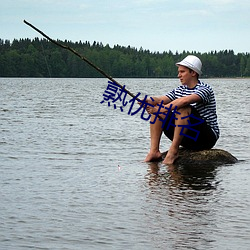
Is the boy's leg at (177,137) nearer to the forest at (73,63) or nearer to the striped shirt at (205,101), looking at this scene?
the striped shirt at (205,101)

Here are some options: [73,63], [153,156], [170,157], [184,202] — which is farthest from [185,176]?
[73,63]

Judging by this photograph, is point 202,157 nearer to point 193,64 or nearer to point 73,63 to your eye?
point 193,64

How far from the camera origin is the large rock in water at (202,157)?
912 centimetres

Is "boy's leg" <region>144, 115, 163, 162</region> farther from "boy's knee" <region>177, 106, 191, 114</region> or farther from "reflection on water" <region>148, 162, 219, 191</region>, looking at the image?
"boy's knee" <region>177, 106, 191, 114</region>

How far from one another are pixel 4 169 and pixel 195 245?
13.3 ft

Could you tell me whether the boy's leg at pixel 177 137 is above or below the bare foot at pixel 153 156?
above

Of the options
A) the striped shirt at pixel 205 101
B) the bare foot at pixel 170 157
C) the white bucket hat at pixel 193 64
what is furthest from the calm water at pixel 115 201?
the white bucket hat at pixel 193 64

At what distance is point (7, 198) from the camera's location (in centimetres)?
655

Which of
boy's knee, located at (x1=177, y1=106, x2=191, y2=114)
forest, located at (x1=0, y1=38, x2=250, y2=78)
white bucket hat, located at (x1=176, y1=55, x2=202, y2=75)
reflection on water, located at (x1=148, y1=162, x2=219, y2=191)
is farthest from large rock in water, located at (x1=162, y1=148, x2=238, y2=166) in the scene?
forest, located at (x1=0, y1=38, x2=250, y2=78)

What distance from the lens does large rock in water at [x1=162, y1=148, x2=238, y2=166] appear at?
9.12 m

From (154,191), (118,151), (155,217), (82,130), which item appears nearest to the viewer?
(155,217)

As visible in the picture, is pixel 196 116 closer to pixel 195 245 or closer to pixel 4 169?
pixel 4 169

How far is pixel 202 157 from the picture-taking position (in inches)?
362

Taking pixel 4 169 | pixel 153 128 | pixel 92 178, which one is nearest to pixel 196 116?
pixel 153 128
